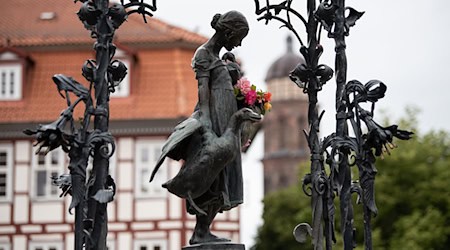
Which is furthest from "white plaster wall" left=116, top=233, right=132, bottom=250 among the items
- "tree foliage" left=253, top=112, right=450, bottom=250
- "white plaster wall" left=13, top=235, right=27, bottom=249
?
"tree foliage" left=253, top=112, right=450, bottom=250

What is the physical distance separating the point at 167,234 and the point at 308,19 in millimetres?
24622

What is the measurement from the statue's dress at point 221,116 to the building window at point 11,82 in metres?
27.0

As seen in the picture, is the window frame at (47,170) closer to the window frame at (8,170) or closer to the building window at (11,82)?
the window frame at (8,170)

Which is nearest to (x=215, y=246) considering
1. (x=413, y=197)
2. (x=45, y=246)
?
(x=45, y=246)

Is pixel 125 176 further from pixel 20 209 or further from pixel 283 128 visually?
pixel 283 128

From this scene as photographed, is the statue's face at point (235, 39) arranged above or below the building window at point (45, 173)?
below

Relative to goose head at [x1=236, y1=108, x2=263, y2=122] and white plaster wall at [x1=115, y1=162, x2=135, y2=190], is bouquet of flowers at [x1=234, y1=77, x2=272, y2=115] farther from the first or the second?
white plaster wall at [x1=115, y1=162, x2=135, y2=190]

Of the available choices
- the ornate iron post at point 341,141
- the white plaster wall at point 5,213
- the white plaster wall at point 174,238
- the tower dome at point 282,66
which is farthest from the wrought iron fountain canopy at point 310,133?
the tower dome at point 282,66

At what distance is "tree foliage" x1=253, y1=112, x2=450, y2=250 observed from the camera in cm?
3603

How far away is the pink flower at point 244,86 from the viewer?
30.0 feet

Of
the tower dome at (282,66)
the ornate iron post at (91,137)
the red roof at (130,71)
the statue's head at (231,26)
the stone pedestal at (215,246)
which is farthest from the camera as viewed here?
the tower dome at (282,66)

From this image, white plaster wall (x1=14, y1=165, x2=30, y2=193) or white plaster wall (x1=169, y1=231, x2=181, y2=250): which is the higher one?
white plaster wall (x1=14, y1=165, x2=30, y2=193)

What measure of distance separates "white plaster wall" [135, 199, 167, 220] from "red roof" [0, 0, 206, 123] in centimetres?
287

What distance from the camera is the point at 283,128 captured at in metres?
108
